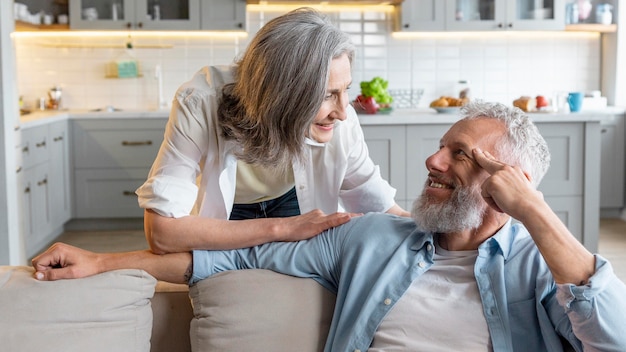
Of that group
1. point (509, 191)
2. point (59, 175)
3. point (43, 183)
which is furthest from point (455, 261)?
point (59, 175)

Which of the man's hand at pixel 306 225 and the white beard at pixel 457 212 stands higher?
the white beard at pixel 457 212

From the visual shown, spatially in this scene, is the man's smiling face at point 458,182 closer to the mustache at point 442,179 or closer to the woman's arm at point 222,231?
the mustache at point 442,179

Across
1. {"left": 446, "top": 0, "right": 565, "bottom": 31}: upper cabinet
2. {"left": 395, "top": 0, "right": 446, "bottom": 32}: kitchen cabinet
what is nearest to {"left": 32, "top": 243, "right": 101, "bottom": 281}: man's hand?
{"left": 395, "top": 0, "right": 446, "bottom": 32}: kitchen cabinet

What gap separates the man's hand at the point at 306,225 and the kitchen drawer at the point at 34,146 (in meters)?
3.15

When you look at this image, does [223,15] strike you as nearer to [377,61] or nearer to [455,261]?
[377,61]

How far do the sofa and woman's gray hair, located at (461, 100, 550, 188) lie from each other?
547 mm

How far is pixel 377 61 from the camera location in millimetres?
7258

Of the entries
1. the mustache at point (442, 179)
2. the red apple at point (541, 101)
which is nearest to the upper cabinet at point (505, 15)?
the red apple at point (541, 101)

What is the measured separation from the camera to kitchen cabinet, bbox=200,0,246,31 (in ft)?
22.3

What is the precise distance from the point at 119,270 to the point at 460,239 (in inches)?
31.9

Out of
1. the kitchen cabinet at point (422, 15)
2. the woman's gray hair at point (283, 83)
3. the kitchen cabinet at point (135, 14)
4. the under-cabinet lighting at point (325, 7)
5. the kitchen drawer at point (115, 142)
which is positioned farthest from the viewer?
the under-cabinet lighting at point (325, 7)

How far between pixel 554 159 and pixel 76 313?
12.0 ft

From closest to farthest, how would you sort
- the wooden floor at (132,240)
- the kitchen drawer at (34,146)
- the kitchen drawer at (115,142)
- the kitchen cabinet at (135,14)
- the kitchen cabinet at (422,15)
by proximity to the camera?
the kitchen drawer at (34,146), the wooden floor at (132,240), the kitchen drawer at (115,142), the kitchen cabinet at (135,14), the kitchen cabinet at (422,15)

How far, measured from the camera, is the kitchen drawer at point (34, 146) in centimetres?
525
